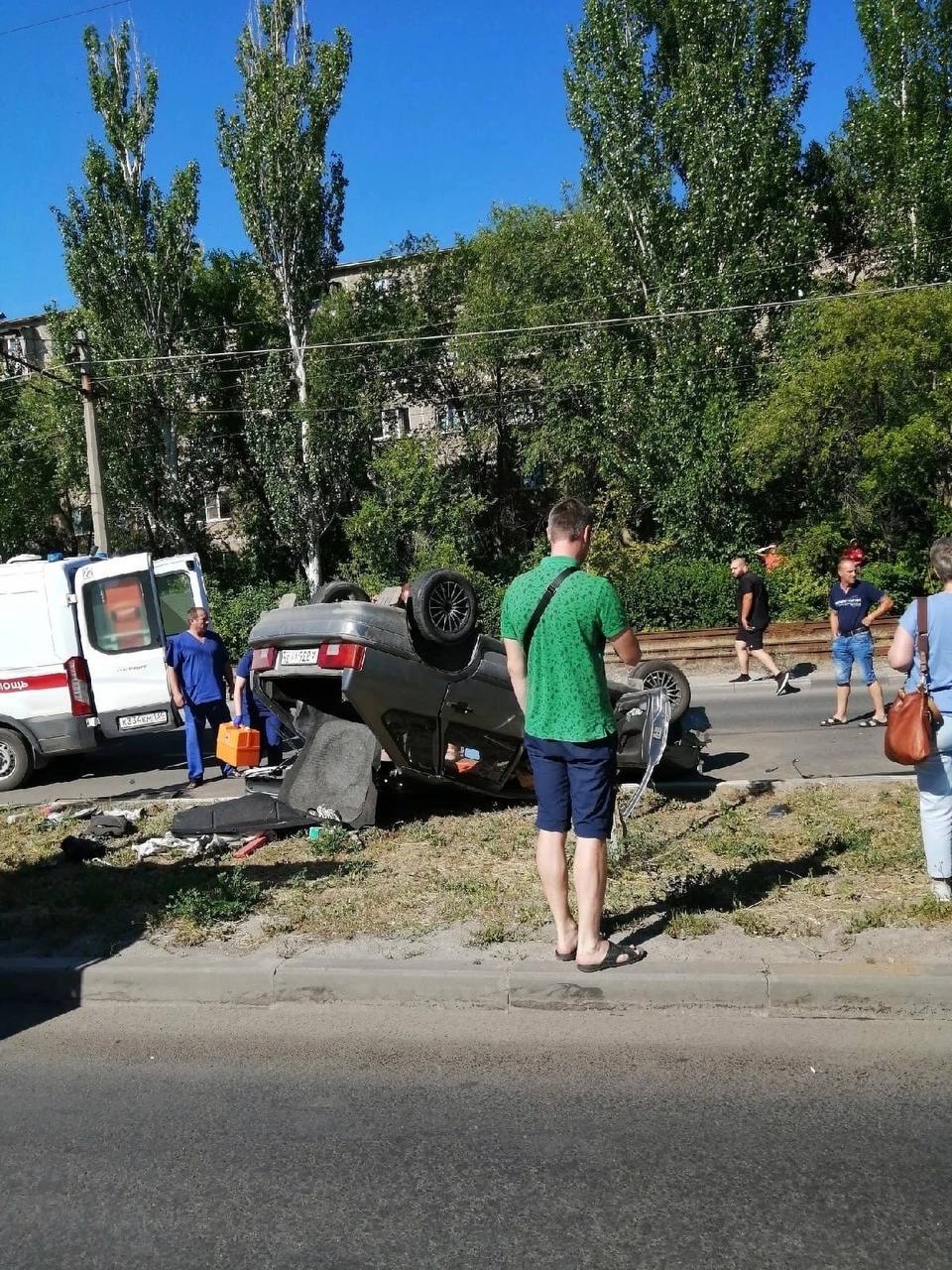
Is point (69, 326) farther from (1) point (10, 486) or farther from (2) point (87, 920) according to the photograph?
(2) point (87, 920)

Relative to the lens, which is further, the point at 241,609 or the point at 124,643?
the point at 241,609

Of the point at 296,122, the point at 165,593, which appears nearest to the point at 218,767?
the point at 165,593

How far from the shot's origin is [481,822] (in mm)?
7266

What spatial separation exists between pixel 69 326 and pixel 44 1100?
30687 mm

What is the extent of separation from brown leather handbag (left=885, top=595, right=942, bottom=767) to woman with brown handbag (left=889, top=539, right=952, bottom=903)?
0.02 m

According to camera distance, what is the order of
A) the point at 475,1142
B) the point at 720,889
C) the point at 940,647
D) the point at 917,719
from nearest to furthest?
the point at 475,1142 → the point at 917,719 → the point at 940,647 → the point at 720,889

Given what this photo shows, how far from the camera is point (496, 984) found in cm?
459

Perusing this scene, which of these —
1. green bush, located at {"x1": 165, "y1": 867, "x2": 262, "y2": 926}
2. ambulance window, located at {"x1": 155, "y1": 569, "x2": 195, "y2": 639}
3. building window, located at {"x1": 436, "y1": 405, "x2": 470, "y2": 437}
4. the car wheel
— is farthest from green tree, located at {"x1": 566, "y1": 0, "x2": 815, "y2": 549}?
green bush, located at {"x1": 165, "y1": 867, "x2": 262, "y2": 926}

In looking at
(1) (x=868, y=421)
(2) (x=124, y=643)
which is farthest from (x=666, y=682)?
(1) (x=868, y=421)

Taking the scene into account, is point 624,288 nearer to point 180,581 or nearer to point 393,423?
point 393,423

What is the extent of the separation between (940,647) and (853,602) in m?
6.45

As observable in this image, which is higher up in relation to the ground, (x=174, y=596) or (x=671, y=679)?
(x=174, y=596)

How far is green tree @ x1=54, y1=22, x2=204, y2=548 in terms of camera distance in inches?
1118

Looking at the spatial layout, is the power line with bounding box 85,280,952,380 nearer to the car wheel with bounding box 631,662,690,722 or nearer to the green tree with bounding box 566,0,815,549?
the green tree with bounding box 566,0,815,549
